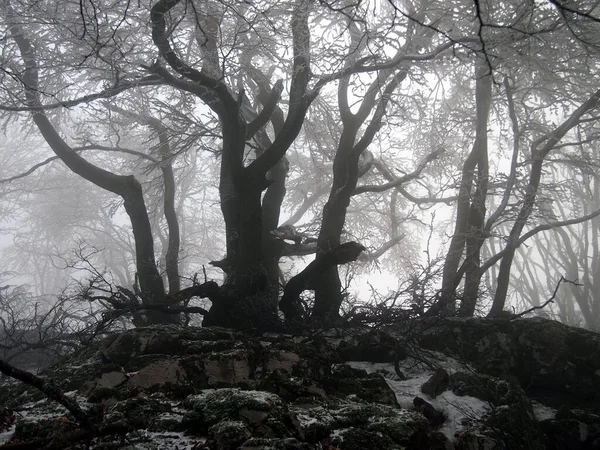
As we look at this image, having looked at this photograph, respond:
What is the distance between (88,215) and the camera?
18.9m

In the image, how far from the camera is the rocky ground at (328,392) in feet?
8.72

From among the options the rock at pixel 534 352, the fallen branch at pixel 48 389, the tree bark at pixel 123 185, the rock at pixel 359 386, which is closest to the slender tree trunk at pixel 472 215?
the rock at pixel 534 352

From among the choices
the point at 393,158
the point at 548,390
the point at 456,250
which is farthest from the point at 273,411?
the point at 393,158

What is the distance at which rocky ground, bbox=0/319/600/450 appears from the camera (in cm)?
266

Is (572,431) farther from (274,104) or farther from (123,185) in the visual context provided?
(123,185)

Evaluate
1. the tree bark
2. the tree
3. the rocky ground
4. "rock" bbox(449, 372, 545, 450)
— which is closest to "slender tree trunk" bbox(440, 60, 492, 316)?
the tree

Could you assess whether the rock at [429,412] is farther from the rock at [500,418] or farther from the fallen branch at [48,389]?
the fallen branch at [48,389]

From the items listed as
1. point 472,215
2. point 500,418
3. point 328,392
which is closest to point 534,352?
point 500,418

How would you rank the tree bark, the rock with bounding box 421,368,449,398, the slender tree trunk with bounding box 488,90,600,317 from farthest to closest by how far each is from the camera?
the tree bark
the slender tree trunk with bounding box 488,90,600,317
the rock with bounding box 421,368,449,398

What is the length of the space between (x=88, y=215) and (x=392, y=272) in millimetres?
13376

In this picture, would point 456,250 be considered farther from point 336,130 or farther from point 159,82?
point 159,82

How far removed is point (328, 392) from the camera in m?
3.70

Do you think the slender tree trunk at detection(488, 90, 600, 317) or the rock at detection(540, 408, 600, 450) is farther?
the slender tree trunk at detection(488, 90, 600, 317)

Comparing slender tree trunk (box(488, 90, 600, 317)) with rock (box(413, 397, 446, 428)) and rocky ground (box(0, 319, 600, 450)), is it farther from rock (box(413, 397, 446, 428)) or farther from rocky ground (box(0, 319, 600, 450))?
rock (box(413, 397, 446, 428))
